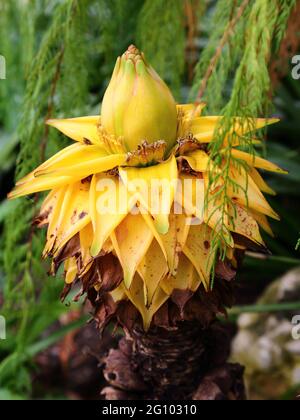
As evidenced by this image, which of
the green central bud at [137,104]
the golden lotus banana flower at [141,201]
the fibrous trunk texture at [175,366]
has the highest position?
the green central bud at [137,104]

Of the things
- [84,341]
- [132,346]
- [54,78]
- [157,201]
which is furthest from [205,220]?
[84,341]

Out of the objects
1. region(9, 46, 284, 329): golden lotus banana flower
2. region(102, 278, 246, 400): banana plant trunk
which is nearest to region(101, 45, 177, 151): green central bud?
region(9, 46, 284, 329): golden lotus banana flower

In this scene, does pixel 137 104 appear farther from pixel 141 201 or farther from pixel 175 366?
Result: pixel 175 366

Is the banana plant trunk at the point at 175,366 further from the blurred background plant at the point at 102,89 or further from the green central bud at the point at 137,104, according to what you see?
the green central bud at the point at 137,104

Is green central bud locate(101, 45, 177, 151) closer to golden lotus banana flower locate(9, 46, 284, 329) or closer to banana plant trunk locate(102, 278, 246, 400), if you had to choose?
golden lotus banana flower locate(9, 46, 284, 329)

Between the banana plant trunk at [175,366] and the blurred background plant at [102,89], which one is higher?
the blurred background plant at [102,89]

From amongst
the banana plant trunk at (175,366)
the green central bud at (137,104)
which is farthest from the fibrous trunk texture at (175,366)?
the green central bud at (137,104)

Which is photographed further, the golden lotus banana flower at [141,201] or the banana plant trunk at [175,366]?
the banana plant trunk at [175,366]
